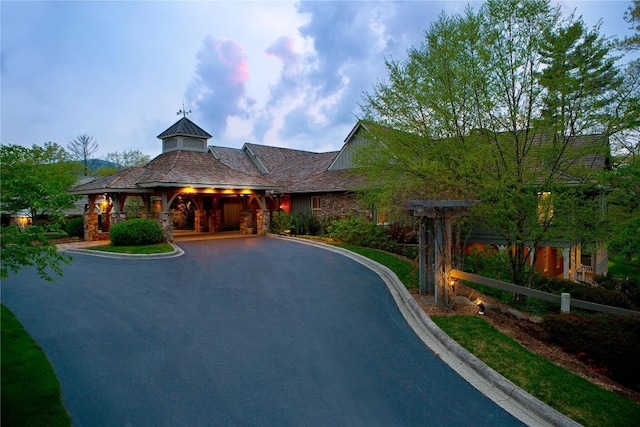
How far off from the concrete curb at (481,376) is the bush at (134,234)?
40.5 ft

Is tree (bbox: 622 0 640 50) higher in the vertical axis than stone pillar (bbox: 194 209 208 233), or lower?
higher

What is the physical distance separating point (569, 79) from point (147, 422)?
9625 mm

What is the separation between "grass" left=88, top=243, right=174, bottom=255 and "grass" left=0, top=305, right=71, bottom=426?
8.96m

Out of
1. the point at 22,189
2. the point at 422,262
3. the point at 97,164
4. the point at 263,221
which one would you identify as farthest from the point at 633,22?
the point at 97,164

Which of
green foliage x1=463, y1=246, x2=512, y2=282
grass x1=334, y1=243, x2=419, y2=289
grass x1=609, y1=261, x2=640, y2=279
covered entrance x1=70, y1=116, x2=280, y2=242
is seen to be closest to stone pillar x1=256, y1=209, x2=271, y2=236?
covered entrance x1=70, y1=116, x2=280, y2=242

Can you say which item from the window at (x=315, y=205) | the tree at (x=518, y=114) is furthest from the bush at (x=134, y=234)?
the tree at (x=518, y=114)

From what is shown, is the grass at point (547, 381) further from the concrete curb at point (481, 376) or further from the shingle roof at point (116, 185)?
the shingle roof at point (116, 185)

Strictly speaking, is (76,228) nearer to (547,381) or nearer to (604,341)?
(547,381)

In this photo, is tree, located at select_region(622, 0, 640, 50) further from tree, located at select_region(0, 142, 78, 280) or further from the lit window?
tree, located at select_region(0, 142, 78, 280)

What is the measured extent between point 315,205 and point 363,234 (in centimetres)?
638

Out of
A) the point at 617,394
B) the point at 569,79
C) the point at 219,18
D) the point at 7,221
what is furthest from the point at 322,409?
the point at 7,221

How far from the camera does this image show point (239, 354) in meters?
5.79

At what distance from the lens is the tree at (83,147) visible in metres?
46.9

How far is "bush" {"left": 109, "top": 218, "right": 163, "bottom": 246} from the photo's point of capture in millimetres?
16391
